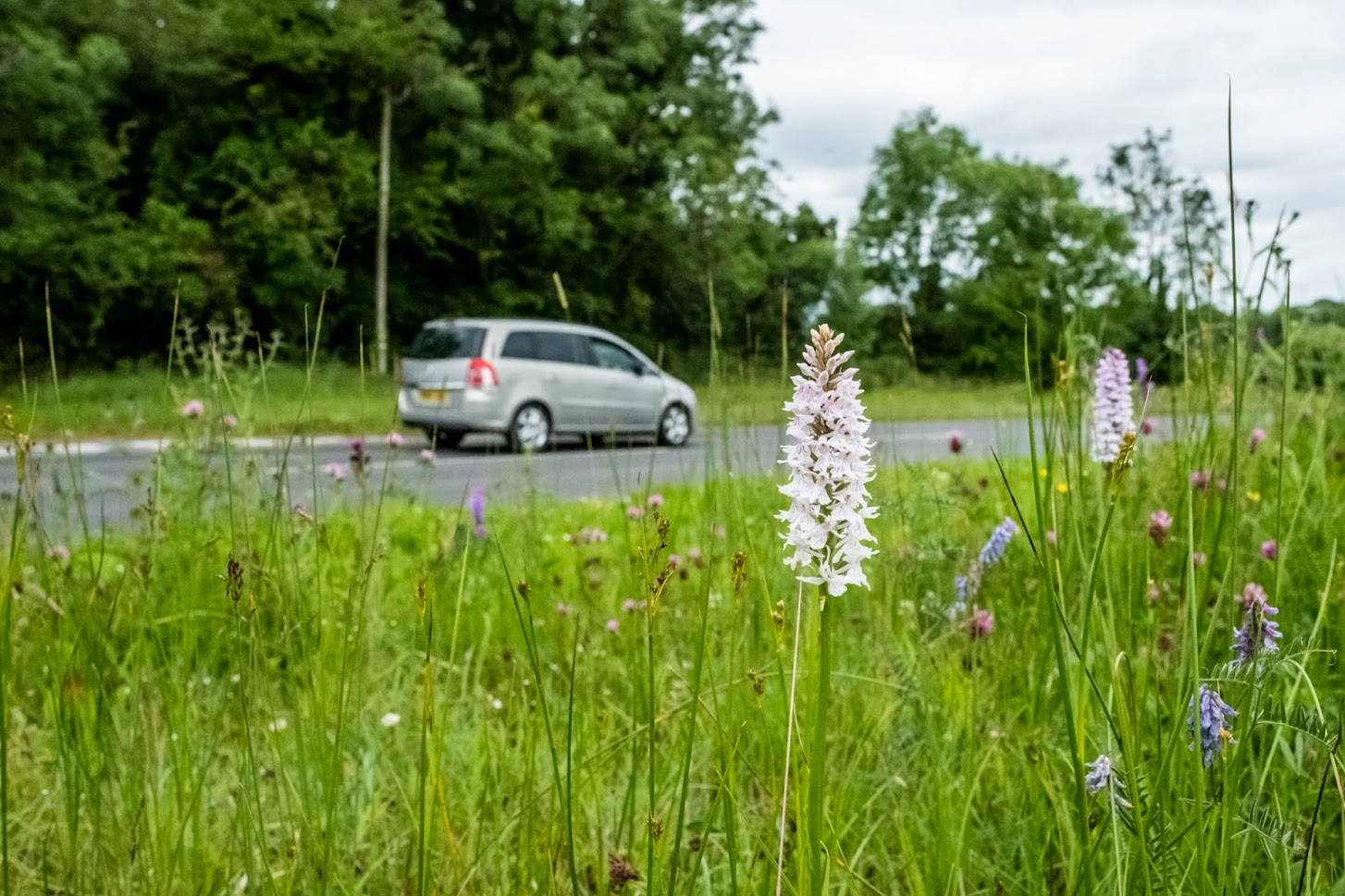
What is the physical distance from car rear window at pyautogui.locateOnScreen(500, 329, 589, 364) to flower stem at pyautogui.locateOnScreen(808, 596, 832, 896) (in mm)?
11526

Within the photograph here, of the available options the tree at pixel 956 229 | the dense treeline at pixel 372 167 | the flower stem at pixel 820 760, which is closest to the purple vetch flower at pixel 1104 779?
the flower stem at pixel 820 760

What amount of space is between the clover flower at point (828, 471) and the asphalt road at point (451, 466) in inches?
13.6

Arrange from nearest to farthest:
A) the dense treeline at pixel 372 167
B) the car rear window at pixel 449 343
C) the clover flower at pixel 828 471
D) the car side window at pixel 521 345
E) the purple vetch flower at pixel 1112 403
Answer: the clover flower at pixel 828 471 → the purple vetch flower at pixel 1112 403 → the car rear window at pixel 449 343 → the car side window at pixel 521 345 → the dense treeline at pixel 372 167

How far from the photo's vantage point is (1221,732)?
86 centimetres

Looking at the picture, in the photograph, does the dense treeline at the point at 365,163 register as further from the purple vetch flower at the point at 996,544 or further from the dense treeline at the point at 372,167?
the purple vetch flower at the point at 996,544

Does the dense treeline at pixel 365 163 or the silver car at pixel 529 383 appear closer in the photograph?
the silver car at pixel 529 383

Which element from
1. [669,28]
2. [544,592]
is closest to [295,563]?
[544,592]

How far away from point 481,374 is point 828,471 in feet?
35.9

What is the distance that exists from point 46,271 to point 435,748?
20.4m

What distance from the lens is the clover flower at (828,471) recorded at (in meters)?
0.71

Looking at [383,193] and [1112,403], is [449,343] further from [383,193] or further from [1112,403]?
[383,193]

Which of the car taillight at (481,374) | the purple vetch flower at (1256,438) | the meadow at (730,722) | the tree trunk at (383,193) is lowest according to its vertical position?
the meadow at (730,722)

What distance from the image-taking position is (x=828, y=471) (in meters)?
0.72

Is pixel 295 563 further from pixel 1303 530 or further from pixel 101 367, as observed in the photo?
pixel 101 367
